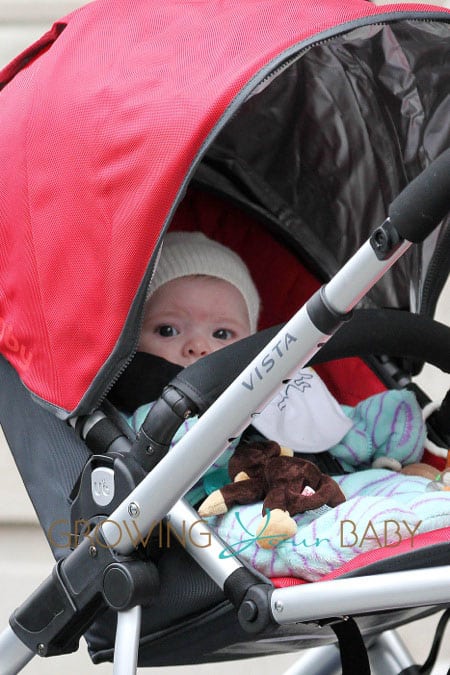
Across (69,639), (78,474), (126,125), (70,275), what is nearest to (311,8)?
(126,125)

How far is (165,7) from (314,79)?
0.18 metres

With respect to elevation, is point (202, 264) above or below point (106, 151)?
→ below

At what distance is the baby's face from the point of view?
3.99 feet

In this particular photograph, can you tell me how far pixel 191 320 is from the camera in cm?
124

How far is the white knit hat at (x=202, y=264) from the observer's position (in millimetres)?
1244

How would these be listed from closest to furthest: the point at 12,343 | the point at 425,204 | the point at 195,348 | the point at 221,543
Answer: the point at 425,204
the point at 221,543
the point at 12,343
the point at 195,348

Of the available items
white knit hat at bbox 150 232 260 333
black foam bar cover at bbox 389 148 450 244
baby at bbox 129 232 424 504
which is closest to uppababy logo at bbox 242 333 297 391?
black foam bar cover at bbox 389 148 450 244

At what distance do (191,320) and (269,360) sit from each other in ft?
1.39

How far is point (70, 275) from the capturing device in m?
1.03

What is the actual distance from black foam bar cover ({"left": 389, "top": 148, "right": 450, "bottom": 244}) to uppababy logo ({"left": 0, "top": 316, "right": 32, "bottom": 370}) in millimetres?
460

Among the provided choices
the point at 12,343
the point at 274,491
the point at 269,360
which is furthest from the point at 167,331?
the point at 269,360

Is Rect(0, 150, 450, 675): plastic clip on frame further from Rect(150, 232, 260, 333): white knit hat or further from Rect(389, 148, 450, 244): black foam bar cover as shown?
Rect(150, 232, 260, 333): white knit hat

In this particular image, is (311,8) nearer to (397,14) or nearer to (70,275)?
(397,14)

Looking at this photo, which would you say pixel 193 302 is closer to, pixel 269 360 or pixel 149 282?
pixel 149 282
